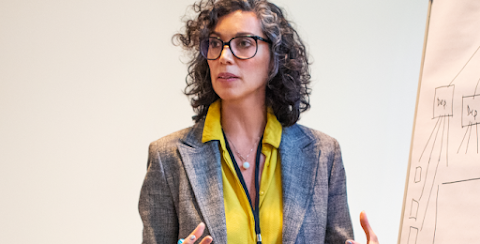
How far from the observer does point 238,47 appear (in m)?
1.51

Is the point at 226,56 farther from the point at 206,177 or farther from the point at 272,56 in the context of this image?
the point at 206,177

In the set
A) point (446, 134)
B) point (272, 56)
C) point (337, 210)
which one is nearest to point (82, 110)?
point (272, 56)

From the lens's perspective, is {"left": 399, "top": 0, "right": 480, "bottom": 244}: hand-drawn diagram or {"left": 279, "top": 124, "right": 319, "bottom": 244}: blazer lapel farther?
{"left": 279, "top": 124, "right": 319, "bottom": 244}: blazer lapel

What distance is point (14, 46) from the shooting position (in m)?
2.16

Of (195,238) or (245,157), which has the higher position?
(245,157)

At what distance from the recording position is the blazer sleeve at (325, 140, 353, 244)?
5.02 ft

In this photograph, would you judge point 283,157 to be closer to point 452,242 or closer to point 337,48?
point 452,242

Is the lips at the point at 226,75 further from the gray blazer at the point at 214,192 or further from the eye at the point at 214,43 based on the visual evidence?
the gray blazer at the point at 214,192

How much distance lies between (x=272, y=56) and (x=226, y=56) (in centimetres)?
20

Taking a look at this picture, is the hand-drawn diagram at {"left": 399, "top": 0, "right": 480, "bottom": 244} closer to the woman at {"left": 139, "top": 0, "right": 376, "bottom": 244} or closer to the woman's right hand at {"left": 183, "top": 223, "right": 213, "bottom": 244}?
the woman at {"left": 139, "top": 0, "right": 376, "bottom": 244}

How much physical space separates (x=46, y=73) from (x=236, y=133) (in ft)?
3.76

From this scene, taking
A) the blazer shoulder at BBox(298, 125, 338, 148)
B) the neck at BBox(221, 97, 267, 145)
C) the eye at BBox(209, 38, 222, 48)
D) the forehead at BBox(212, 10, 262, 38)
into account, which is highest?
the forehead at BBox(212, 10, 262, 38)

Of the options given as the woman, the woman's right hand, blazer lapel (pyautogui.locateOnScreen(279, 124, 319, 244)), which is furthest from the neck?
the woman's right hand

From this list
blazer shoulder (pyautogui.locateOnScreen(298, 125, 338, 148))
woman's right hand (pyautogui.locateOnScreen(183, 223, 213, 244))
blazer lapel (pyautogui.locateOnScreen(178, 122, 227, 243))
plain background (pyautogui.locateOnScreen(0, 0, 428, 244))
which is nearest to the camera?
woman's right hand (pyautogui.locateOnScreen(183, 223, 213, 244))
